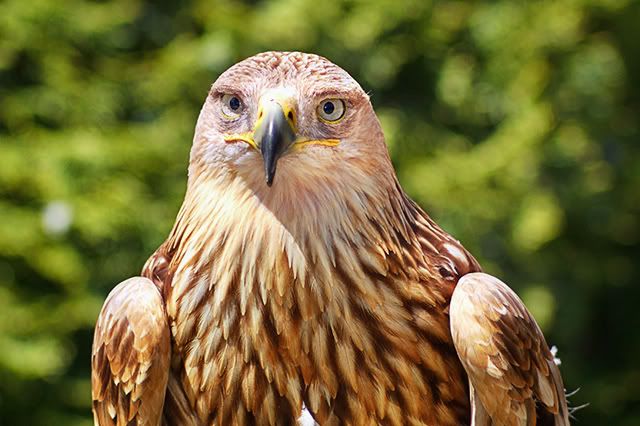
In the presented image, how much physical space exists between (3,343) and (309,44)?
2.59m

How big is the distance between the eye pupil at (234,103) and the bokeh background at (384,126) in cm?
355

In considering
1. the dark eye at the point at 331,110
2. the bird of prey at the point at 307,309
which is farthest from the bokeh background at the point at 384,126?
the dark eye at the point at 331,110

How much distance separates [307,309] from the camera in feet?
9.62

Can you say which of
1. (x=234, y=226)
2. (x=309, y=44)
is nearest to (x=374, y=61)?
(x=309, y=44)

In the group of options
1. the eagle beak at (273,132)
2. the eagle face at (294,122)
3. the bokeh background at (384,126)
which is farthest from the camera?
the bokeh background at (384,126)

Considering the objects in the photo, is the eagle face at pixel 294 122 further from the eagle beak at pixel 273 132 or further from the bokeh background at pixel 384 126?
the bokeh background at pixel 384 126

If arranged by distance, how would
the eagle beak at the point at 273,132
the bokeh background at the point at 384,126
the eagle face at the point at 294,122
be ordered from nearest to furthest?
the eagle beak at the point at 273,132
the eagle face at the point at 294,122
the bokeh background at the point at 384,126

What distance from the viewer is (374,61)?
7.00 meters

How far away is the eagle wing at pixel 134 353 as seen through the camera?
294 cm

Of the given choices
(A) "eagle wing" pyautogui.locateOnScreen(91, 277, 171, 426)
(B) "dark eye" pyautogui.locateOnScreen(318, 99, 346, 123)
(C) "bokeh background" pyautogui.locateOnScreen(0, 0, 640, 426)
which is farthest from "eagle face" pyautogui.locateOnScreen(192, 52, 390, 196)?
(C) "bokeh background" pyautogui.locateOnScreen(0, 0, 640, 426)

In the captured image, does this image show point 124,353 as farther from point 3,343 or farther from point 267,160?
point 3,343

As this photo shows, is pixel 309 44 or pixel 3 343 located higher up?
pixel 309 44

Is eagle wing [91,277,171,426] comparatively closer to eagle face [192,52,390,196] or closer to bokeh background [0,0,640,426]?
eagle face [192,52,390,196]

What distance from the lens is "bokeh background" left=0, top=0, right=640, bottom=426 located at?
21.6 feet
